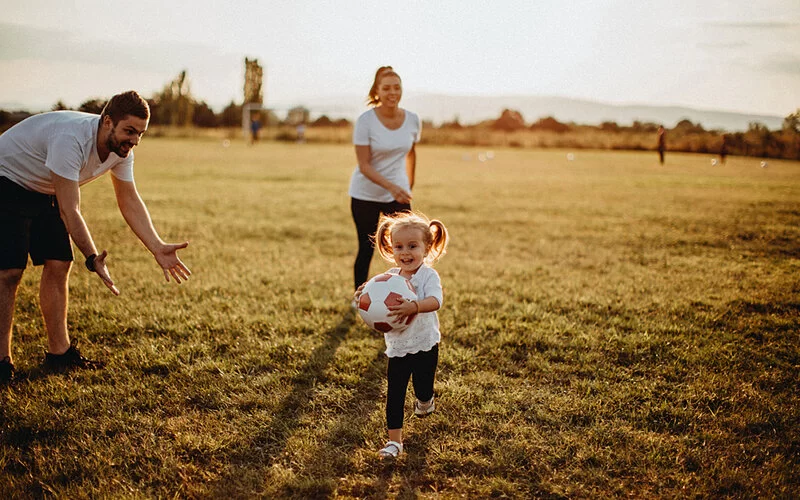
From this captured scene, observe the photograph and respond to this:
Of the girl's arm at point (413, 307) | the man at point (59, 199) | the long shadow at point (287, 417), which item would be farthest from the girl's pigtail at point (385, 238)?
the man at point (59, 199)

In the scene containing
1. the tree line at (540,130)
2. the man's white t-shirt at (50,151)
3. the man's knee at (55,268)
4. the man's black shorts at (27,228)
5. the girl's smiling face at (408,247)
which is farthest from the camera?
the tree line at (540,130)

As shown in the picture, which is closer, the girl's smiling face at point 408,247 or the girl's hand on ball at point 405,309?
the girl's hand on ball at point 405,309

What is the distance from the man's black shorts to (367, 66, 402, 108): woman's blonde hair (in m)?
3.00

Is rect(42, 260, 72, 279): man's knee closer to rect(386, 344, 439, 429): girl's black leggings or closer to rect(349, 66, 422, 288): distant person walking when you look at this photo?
rect(349, 66, 422, 288): distant person walking

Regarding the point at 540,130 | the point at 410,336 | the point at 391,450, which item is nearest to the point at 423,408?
the point at 391,450

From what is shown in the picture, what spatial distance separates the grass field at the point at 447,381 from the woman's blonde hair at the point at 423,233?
3.76 feet

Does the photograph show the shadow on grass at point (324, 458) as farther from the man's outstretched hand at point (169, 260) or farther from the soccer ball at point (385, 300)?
the man's outstretched hand at point (169, 260)

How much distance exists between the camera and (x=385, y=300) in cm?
324

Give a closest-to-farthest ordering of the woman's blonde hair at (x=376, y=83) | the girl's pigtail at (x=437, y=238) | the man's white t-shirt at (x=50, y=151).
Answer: the girl's pigtail at (x=437, y=238), the man's white t-shirt at (x=50, y=151), the woman's blonde hair at (x=376, y=83)

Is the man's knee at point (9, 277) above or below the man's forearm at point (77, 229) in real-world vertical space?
below

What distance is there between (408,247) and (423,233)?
13 centimetres

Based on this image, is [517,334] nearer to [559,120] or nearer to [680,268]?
[680,268]

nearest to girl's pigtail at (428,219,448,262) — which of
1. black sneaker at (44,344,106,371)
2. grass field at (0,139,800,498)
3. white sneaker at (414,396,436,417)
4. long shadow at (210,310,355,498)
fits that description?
white sneaker at (414,396,436,417)

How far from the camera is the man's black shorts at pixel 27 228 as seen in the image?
13.3 ft
